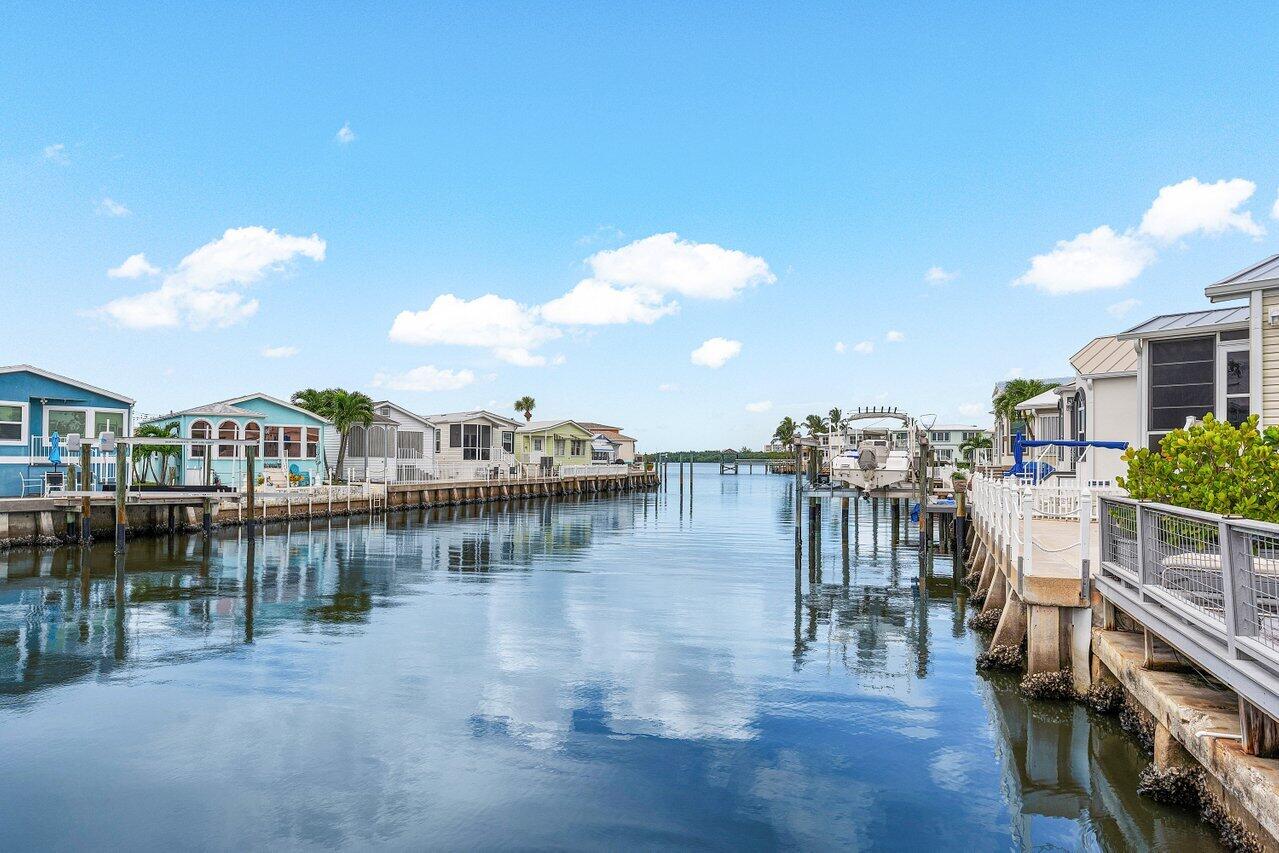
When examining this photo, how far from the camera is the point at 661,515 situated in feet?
182

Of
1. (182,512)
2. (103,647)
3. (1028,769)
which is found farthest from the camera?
(182,512)

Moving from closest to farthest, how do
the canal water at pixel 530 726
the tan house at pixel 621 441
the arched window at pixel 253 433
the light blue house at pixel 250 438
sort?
1. the canal water at pixel 530 726
2. the light blue house at pixel 250 438
3. the arched window at pixel 253 433
4. the tan house at pixel 621 441

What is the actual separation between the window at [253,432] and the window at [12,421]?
14.1 m

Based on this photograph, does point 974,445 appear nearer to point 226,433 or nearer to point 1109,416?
point 1109,416

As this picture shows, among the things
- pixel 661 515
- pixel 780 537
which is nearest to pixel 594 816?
pixel 780 537

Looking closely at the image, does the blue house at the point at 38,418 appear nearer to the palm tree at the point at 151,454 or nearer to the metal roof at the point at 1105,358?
the palm tree at the point at 151,454

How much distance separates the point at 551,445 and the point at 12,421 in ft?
164

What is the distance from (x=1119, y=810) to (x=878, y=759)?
2696 millimetres

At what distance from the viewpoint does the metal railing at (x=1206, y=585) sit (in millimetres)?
6090

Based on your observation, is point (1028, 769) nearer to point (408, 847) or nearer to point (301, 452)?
point (408, 847)

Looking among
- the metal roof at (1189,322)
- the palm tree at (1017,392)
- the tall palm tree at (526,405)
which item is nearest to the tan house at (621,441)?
the tall palm tree at (526,405)

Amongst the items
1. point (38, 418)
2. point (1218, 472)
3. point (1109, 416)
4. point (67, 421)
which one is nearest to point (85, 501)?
point (38, 418)

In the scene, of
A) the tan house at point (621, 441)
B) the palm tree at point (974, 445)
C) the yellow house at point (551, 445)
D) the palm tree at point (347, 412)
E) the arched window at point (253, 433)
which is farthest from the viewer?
the tan house at point (621, 441)

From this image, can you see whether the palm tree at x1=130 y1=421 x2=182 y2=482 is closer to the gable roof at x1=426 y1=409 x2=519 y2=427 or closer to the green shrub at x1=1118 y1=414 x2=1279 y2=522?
the gable roof at x1=426 y1=409 x2=519 y2=427
